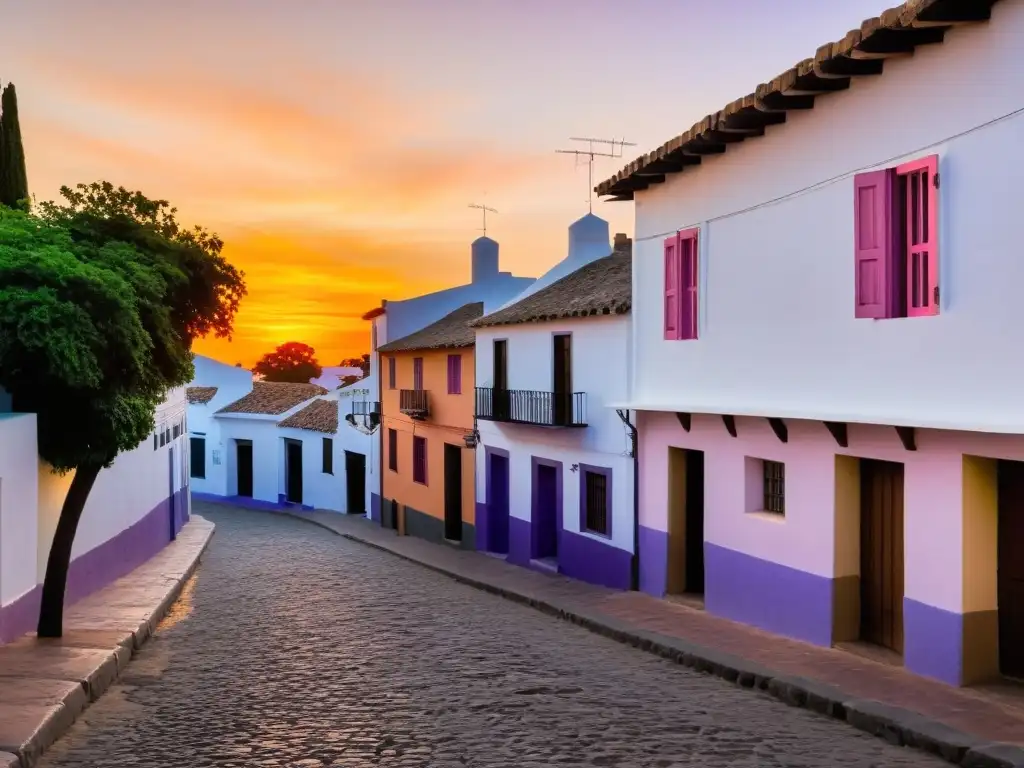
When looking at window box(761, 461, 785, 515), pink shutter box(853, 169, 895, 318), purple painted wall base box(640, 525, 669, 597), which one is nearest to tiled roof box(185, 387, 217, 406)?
purple painted wall base box(640, 525, 669, 597)

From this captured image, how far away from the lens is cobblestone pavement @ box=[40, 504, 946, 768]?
8070mm

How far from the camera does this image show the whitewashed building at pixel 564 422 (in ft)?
58.9

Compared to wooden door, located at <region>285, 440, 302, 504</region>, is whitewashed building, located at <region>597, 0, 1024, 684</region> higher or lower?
higher

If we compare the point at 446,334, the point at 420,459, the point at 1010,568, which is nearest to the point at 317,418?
the point at 420,459

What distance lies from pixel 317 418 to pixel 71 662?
31019mm

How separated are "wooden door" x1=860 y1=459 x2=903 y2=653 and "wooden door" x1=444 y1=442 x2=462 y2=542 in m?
16.7

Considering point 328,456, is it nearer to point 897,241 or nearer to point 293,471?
point 293,471

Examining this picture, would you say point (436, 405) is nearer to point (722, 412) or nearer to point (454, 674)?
point (722, 412)

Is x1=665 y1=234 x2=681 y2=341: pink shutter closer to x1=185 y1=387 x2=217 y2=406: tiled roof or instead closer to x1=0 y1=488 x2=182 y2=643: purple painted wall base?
x1=0 y1=488 x2=182 y2=643: purple painted wall base

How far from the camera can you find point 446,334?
29266 mm

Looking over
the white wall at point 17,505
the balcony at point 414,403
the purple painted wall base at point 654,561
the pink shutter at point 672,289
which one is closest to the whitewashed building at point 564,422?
the purple painted wall base at point 654,561

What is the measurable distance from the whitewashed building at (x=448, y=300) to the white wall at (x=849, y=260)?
698 inches

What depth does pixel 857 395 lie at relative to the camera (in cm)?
1099

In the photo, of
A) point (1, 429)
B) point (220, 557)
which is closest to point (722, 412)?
point (1, 429)
